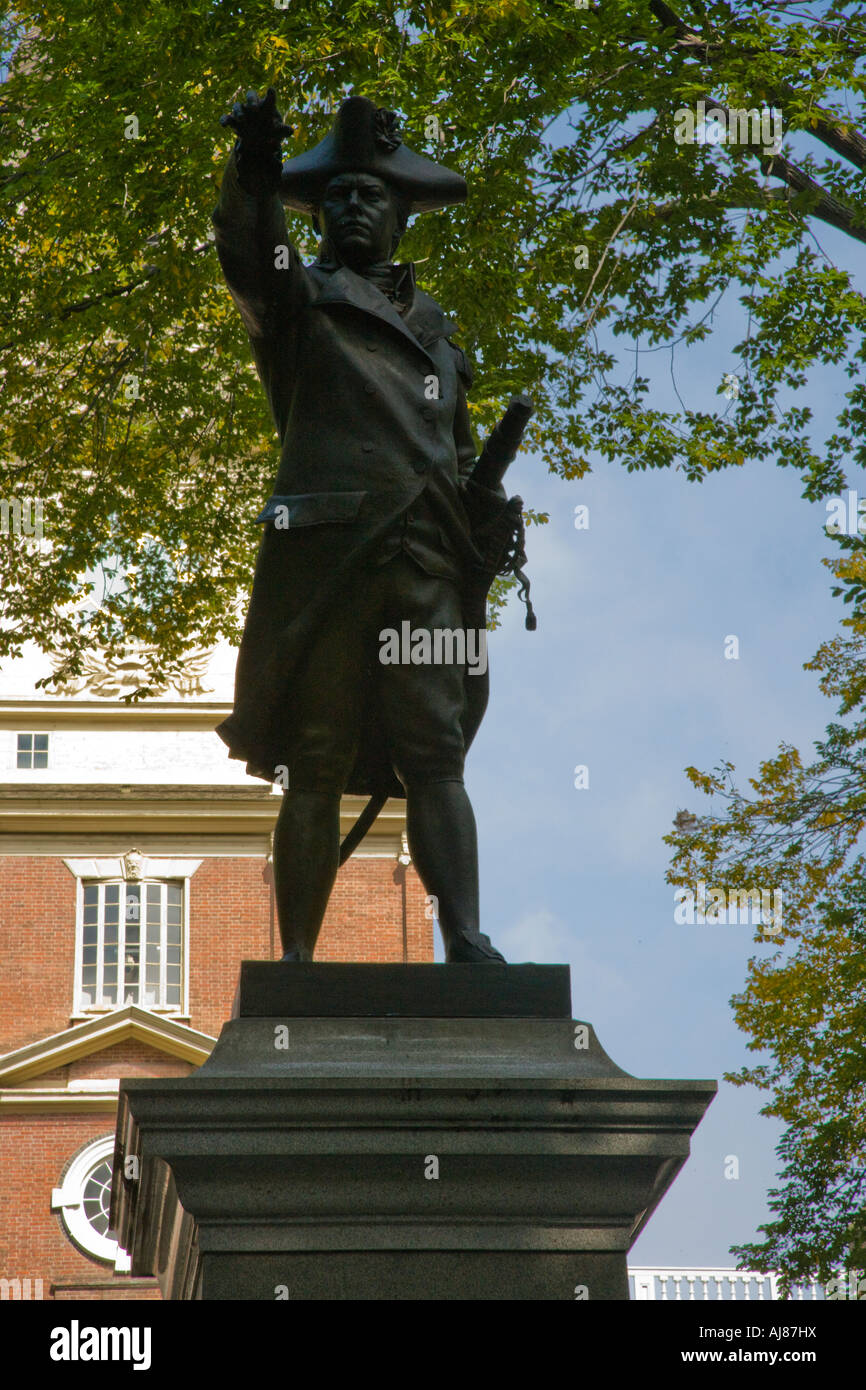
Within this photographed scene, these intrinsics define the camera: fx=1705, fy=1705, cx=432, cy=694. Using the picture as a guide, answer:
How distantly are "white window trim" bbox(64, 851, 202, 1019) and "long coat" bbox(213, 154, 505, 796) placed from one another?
76.9 feet

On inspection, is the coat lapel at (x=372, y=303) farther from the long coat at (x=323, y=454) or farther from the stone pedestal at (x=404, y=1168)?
the stone pedestal at (x=404, y=1168)

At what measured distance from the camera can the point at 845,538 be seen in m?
14.9

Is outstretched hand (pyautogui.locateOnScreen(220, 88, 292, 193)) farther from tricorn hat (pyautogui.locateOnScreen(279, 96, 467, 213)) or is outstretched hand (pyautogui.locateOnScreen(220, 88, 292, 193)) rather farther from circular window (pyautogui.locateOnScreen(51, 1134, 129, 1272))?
circular window (pyautogui.locateOnScreen(51, 1134, 129, 1272))

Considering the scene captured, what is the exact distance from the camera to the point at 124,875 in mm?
28594

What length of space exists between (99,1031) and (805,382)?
1644 cm

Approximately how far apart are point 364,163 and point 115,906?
2418 cm

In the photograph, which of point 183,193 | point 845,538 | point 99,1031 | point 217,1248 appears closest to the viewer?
point 217,1248

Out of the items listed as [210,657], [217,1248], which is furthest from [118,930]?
[217,1248]

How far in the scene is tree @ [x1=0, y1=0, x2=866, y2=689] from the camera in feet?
41.0

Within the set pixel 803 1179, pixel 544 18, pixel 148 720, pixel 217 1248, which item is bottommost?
pixel 217 1248

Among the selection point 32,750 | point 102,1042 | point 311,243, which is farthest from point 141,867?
point 311,243

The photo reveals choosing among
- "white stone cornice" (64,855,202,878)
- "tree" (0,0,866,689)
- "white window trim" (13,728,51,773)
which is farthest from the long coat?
"white window trim" (13,728,51,773)

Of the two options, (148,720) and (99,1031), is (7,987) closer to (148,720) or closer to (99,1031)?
(99,1031)

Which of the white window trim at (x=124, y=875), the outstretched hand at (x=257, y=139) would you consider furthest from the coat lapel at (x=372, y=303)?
the white window trim at (x=124, y=875)
